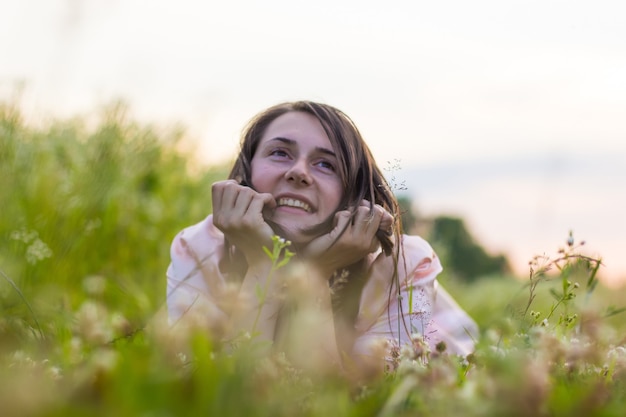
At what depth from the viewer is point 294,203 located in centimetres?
296

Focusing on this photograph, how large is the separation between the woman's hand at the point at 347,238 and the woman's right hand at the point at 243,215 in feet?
0.62

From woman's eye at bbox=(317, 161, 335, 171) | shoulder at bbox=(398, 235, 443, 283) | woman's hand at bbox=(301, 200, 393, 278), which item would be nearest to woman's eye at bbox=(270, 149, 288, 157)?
woman's eye at bbox=(317, 161, 335, 171)

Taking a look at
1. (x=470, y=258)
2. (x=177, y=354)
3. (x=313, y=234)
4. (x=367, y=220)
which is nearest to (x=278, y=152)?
(x=313, y=234)

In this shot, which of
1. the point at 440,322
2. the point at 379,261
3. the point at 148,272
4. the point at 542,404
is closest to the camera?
the point at 542,404

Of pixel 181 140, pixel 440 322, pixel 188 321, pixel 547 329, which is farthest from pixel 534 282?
pixel 181 140

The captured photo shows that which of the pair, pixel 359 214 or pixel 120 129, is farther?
pixel 120 129

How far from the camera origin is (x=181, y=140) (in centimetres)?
644

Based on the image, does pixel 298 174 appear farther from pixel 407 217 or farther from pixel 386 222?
pixel 407 217

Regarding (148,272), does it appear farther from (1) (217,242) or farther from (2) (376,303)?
(2) (376,303)

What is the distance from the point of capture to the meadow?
3.34 ft

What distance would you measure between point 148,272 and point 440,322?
1987 mm

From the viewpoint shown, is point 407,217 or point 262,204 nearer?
point 262,204

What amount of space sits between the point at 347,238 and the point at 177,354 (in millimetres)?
1445

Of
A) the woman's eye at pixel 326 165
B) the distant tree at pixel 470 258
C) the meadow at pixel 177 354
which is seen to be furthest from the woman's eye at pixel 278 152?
the distant tree at pixel 470 258
